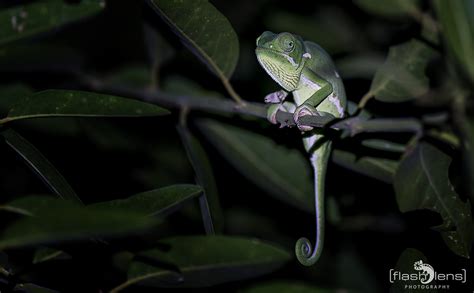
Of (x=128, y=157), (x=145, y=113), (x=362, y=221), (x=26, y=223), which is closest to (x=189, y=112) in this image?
(x=128, y=157)

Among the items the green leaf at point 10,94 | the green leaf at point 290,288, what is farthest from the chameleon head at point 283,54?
the green leaf at point 10,94

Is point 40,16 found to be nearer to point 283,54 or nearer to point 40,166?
point 40,166

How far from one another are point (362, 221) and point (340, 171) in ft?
1.78

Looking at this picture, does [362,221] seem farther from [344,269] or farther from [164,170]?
[164,170]

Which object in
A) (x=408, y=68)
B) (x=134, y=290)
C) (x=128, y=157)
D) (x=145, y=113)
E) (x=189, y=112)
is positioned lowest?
(x=128, y=157)

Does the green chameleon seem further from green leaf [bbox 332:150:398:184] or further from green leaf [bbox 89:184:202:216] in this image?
green leaf [bbox 89:184:202:216]

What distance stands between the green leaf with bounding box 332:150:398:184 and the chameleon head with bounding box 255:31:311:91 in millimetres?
469

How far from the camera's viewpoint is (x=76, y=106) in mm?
1787

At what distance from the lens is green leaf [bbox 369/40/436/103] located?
2230 mm

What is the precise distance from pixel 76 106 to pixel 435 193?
1.40 metres

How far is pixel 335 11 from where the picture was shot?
3717 mm

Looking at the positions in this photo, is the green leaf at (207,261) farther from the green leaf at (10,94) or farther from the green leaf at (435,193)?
the green leaf at (10,94)
